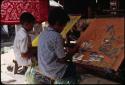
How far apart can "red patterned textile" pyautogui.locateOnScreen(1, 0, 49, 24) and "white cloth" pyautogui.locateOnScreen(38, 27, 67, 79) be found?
1993mm

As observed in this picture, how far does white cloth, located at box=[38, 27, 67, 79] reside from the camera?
3.31m

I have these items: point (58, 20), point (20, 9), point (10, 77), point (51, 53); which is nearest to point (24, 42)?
point (51, 53)

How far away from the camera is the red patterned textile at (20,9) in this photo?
5.39 metres

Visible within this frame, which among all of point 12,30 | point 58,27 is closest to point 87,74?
point 58,27

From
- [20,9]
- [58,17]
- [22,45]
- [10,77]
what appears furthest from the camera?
[10,77]

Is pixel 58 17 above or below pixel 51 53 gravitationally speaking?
above

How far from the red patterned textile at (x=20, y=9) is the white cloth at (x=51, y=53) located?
6.54ft

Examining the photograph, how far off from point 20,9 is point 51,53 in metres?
2.27

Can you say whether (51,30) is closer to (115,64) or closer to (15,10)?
(115,64)

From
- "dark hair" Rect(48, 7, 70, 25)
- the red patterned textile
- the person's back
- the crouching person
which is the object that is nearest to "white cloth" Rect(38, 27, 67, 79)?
the crouching person

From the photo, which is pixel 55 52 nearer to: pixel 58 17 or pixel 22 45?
pixel 58 17

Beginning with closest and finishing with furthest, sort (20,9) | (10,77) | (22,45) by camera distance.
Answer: (22,45) → (20,9) → (10,77)

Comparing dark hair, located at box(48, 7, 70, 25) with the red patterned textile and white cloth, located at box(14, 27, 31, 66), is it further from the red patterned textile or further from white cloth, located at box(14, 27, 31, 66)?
the red patterned textile

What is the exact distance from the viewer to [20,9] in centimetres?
545
